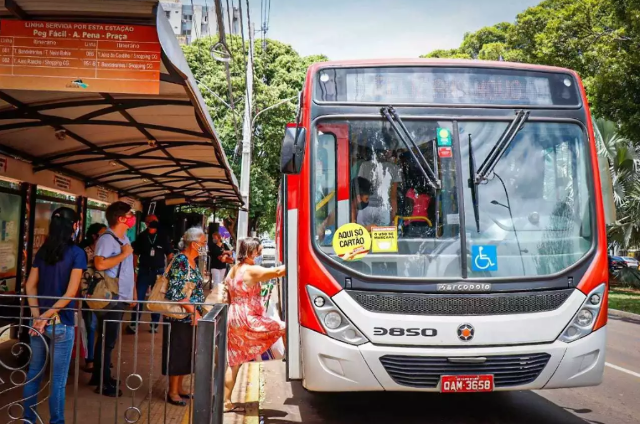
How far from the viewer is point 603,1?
15.7 m

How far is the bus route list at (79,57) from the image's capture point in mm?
4645

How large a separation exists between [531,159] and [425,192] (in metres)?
1.00

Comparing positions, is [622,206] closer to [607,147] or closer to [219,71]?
[607,147]

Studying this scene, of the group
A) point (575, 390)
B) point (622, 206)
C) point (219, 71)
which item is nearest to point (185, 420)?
point (575, 390)

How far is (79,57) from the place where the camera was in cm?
481

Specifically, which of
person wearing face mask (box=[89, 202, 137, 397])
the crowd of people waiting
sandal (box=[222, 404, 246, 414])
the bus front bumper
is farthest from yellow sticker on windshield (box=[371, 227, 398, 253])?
sandal (box=[222, 404, 246, 414])

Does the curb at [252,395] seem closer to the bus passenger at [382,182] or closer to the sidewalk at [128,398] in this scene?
the sidewalk at [128,398]

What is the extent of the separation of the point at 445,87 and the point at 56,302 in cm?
365

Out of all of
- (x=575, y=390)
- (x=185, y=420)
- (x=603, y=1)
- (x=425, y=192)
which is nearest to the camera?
(x=425, y=192)

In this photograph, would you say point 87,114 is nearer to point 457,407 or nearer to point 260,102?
point 457,407

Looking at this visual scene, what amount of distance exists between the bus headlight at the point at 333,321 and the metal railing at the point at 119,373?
2.92ft

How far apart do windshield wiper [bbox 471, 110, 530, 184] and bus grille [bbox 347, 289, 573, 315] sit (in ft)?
3.22

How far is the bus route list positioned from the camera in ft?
15.2

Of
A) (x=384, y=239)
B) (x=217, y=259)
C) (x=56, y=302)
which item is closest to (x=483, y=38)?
(x=217, y=259)
